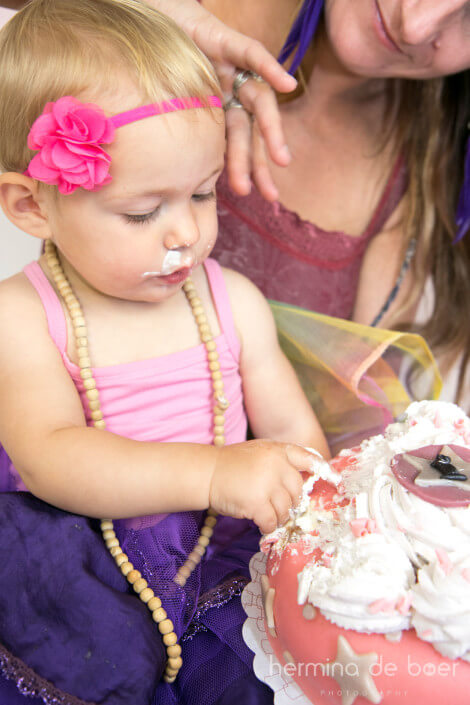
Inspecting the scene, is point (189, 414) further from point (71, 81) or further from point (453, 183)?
point (453, 183)

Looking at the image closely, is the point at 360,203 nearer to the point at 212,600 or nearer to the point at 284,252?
the point at 284,252

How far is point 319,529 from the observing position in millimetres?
773

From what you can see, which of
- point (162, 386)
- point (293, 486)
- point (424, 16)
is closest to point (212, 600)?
point (293, 486)

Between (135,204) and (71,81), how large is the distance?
0.17 metres

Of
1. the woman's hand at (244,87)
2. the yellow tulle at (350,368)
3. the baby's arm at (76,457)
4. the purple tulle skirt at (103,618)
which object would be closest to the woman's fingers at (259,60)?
the woman's hand at (244,87)

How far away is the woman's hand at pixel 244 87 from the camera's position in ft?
3.53

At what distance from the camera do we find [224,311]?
1.08 m

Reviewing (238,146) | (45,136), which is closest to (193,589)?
(45,136)

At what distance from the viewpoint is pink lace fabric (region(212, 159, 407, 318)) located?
55.7 inches

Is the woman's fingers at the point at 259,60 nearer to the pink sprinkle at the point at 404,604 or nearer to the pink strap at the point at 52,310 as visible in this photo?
the pink strap at the point at 52,310

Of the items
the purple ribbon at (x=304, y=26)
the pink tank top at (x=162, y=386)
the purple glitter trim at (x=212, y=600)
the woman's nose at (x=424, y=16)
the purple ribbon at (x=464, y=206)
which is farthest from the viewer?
the purple ribbon at (x=464, y=206)

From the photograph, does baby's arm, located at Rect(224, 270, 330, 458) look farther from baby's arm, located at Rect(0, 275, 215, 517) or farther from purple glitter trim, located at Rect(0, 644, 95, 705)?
purple glitter trim, located at Rect(0, 644, 95, 705)

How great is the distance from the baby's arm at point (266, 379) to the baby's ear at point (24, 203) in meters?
0.34

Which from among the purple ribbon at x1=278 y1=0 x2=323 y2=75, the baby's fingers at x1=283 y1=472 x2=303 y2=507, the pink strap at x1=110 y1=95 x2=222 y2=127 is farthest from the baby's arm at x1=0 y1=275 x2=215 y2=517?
the purple ribbon at x1=278 y1=0 x2=323 y2=75
